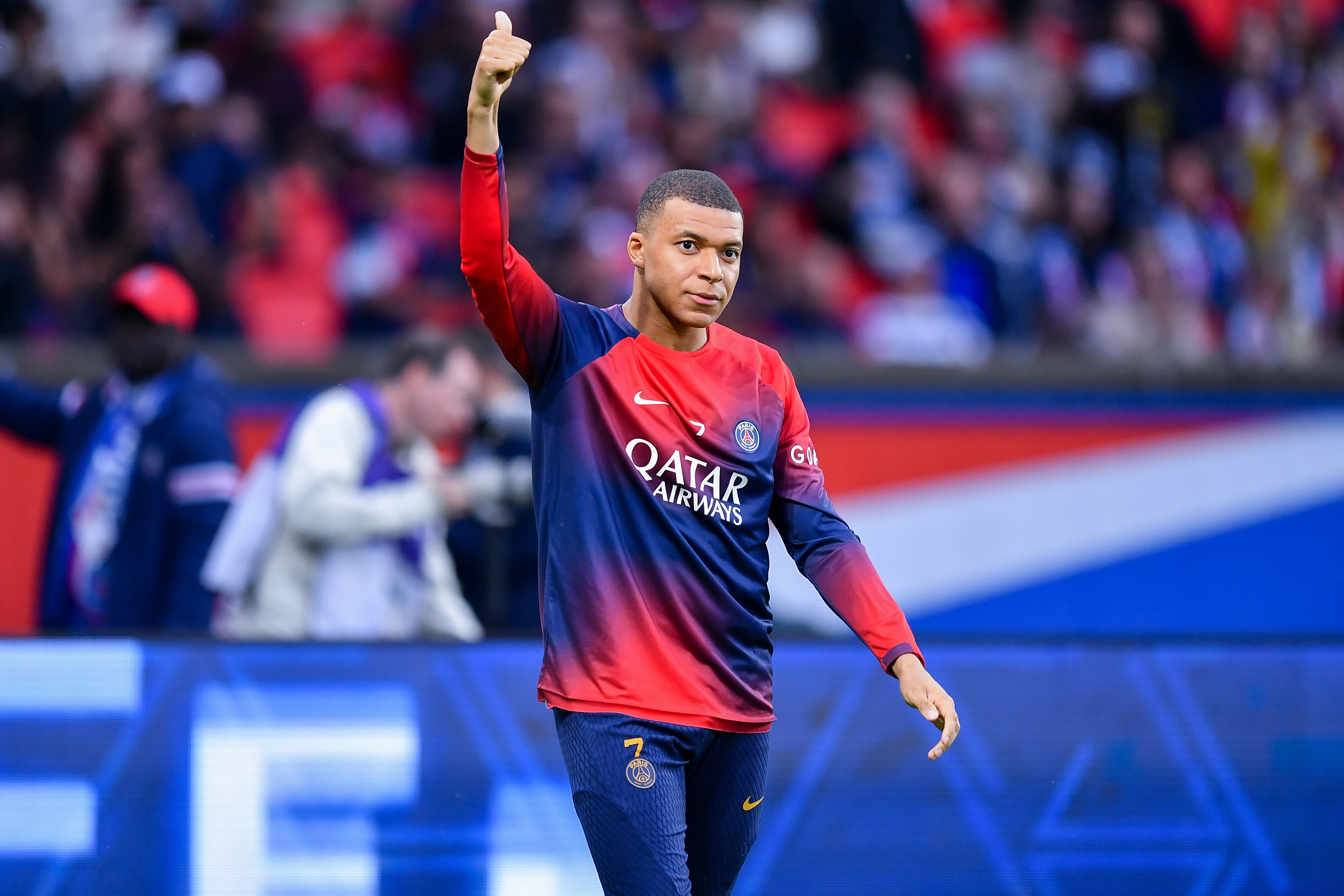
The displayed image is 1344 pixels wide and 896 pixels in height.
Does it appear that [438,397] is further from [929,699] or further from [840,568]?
[929,699]

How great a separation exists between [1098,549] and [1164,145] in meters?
3.76

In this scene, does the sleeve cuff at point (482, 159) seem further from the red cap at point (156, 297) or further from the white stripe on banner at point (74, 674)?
the red cap at point (156, 297)

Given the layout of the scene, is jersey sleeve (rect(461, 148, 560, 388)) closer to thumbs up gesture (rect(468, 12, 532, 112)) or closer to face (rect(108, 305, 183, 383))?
thumbs up gesture (rect(468, 12, 532, 112))

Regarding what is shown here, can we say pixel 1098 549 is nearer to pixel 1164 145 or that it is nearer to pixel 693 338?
pixel 1164 145

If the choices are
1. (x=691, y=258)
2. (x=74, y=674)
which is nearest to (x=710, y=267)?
(x=691, y=258)

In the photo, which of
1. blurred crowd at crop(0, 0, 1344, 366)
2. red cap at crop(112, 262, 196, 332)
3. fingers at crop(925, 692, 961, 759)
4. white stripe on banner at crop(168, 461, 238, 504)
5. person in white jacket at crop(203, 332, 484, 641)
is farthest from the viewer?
blurred crowd at crop(0, 0, 1344, 366)

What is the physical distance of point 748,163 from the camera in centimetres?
1109

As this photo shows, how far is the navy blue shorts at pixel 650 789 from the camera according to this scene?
133 inches

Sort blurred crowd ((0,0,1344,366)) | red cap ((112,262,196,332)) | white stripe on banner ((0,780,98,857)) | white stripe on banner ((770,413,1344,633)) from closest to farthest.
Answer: white stripe on banner ((0,780,98,857)) → red cap ((112,262,196,332)) → white stripe on banner ((770,413,1344,633)) → blurred crowd ((0,0,1344,366))

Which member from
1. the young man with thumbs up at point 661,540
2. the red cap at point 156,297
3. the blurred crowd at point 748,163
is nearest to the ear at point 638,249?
the young man with thumbs up at point 661,540

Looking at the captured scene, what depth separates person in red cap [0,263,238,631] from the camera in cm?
593

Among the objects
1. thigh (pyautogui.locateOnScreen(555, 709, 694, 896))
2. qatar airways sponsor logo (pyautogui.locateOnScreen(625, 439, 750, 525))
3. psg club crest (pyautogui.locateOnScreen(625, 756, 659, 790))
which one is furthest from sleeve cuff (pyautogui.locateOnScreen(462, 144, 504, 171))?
psg club crest (pyautogui.locateOnScreen(625, 756, 659, 790))

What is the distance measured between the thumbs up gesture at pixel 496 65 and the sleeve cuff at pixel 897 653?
1.45 metres

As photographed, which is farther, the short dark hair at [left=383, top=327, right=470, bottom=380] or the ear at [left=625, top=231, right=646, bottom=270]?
the short dark hair at [left=383, top=327, right=470, bottom=380]
